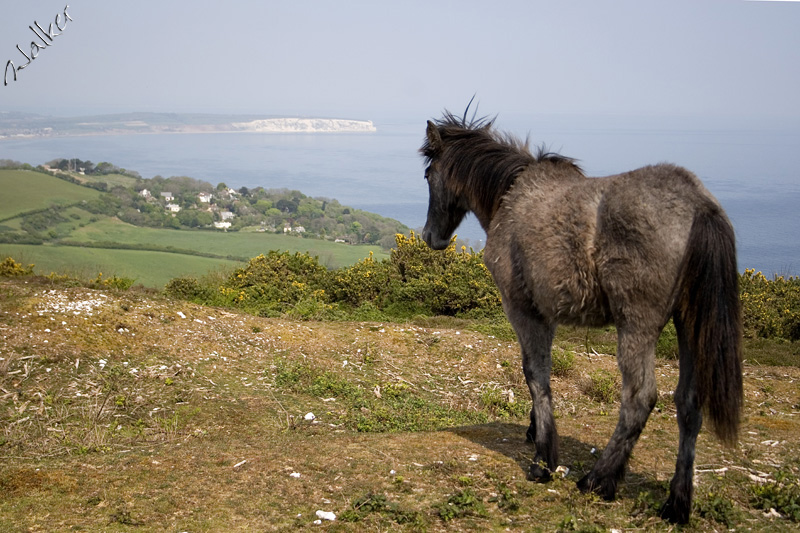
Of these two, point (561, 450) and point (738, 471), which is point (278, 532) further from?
point (738, 471)

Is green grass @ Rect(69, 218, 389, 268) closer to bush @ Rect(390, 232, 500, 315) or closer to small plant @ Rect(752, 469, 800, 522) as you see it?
bush @ Rect(390, 232, 500, 315)

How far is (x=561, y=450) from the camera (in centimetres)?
576

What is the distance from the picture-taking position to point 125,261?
21.7 m

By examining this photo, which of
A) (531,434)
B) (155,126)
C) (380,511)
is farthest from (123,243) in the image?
(155,126)

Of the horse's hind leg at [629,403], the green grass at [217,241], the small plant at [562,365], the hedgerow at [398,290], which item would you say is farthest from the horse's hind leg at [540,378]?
the green grass at [217,241]

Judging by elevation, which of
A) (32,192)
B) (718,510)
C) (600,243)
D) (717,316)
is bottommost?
(718,510)

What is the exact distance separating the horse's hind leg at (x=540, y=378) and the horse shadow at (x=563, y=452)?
0.60ft

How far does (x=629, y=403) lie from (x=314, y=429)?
3618 millimetres

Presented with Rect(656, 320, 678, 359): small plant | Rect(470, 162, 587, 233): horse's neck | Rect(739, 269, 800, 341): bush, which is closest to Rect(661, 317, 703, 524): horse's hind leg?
Rect(470, 162, 587, 233): horse's neck

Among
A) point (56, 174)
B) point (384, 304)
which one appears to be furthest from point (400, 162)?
point (384, 304)

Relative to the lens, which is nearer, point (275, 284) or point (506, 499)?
point (506, 499)

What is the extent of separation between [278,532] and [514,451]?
245cm

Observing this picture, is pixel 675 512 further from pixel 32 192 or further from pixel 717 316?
pixel 32 192

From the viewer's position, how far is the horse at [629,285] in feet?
13.3
